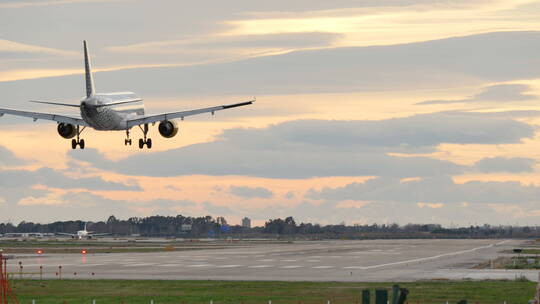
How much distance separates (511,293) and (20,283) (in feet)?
156

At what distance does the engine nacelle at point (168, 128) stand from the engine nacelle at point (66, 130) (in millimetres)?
8033

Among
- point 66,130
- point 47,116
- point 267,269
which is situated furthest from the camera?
point 267,269

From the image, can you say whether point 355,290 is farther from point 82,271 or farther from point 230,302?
point 82,271

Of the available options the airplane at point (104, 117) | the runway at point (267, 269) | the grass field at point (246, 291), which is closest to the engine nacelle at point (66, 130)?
the airplane at point (104, 117)

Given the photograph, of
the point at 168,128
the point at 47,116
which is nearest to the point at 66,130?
the point at 47,116

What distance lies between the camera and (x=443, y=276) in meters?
103

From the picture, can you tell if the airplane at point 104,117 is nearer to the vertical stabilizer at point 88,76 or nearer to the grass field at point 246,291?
→ the vertical stabilizer at point 88,76

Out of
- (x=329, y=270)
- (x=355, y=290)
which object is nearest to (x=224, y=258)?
(x=329, y=270)

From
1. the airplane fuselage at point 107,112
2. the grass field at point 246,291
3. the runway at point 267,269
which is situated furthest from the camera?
the runway at point 267,269

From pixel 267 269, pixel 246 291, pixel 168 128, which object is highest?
pixel 168 128

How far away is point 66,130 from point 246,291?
21404 mm

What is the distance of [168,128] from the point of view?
275ft

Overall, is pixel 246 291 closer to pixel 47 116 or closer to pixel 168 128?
pixel 168 128

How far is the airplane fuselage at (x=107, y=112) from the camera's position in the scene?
8250 cm
